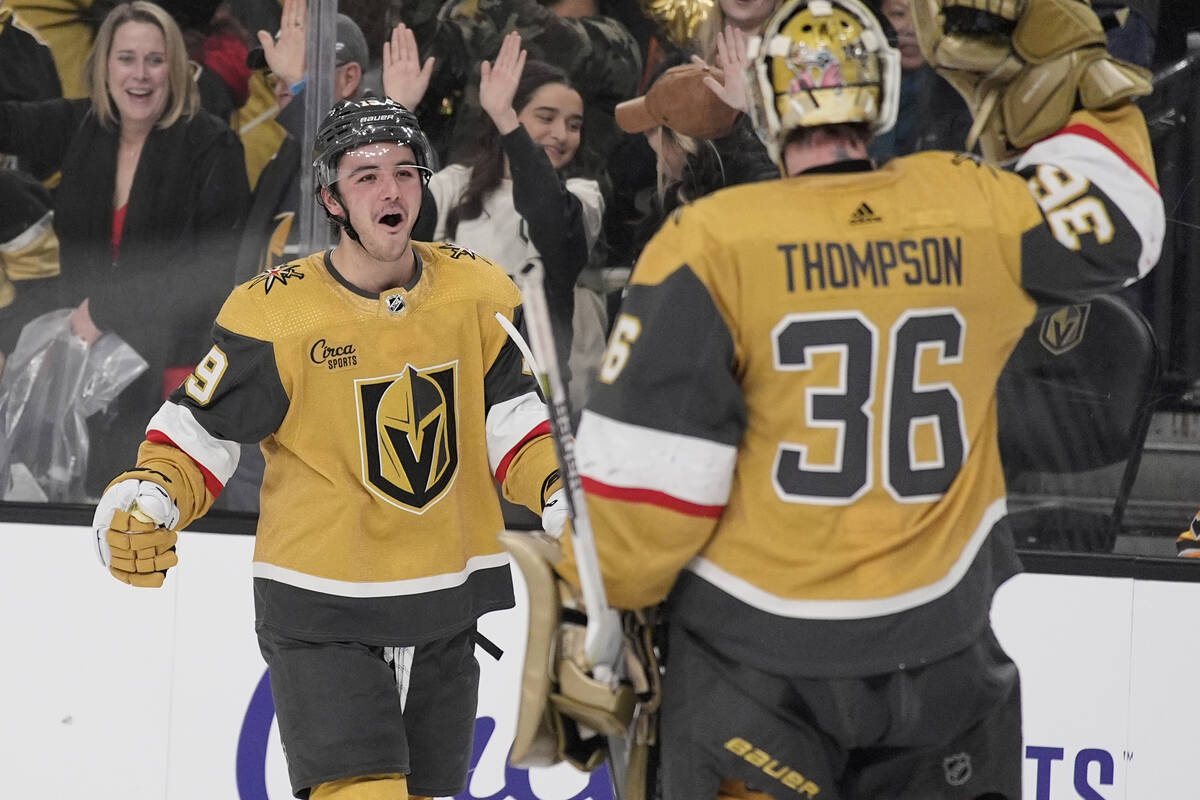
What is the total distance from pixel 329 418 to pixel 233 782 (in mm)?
1235

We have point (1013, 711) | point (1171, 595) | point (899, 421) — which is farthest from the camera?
point (1171, 595)

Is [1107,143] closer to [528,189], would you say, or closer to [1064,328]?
[1064,328]

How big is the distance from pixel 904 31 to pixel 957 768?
6.09 feet

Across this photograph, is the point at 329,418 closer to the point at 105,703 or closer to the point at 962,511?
the point at 962,511

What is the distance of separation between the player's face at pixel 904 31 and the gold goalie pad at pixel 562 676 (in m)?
1.69

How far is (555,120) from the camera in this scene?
3412mm

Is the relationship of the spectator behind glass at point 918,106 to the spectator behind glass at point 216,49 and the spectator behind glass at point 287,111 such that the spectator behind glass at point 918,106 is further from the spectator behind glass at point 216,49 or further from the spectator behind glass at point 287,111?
the spectator behind glass at point 216,49

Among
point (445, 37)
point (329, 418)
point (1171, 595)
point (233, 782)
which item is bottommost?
point (233, 782)

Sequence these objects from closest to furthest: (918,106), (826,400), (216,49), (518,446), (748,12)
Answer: (826,400), (518,446), (918,106), (748,12), (216,49)

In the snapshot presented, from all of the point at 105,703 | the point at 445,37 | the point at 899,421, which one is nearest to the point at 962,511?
the point at 899,421

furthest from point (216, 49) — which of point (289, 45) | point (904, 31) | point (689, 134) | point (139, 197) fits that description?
point (904, 31)

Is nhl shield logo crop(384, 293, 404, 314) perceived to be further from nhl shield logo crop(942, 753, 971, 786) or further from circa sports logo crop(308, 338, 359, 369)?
nhl shield logo crop(942, 753, 971, 786)

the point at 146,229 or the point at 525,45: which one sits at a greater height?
the point at 525,45

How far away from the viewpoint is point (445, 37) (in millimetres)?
3406
